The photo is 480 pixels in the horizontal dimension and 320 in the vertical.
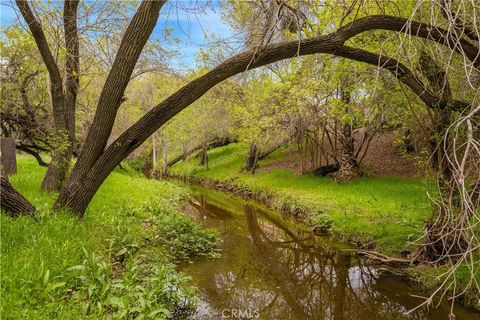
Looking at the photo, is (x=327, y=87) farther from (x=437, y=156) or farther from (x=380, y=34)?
(x=437, y=156)

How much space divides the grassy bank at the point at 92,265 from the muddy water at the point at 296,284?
58cm

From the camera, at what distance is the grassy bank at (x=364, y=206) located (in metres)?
7.83

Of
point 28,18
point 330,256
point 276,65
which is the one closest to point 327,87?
point 276,65

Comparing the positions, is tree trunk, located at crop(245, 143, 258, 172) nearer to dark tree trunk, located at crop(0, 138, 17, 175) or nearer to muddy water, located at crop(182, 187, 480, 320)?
muddy water, located at crop(182, 187, 480, 320)

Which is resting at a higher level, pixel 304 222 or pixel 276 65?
pixel 276 65

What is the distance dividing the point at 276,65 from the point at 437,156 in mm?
9392

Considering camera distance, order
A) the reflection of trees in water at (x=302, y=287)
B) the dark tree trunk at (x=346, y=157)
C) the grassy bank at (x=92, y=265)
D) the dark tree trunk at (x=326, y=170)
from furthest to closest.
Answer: the dark tree trunk at (x=326, y=170), the dark tree trunk at (x=346, y=157), the reflection of trees in water at (x=302, y=287), the grassy bank at (x=92, y=265)

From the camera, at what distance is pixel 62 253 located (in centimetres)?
457

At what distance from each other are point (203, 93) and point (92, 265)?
2.85 meters

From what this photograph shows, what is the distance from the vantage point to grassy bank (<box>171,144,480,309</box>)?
308 inches

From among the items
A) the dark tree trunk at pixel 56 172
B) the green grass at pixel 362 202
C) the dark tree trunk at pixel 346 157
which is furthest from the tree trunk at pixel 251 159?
the dark tree trunk at pixel 56 172

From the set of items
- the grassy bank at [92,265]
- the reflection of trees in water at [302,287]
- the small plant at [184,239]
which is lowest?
the reflection of trees in water at [302,287]

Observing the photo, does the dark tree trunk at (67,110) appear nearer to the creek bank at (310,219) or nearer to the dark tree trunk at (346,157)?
the creek bank at (310,219)

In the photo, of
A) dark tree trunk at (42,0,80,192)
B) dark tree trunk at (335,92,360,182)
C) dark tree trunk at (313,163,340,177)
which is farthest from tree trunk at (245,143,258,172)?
dark tree trunk at (42,0,80,192)
